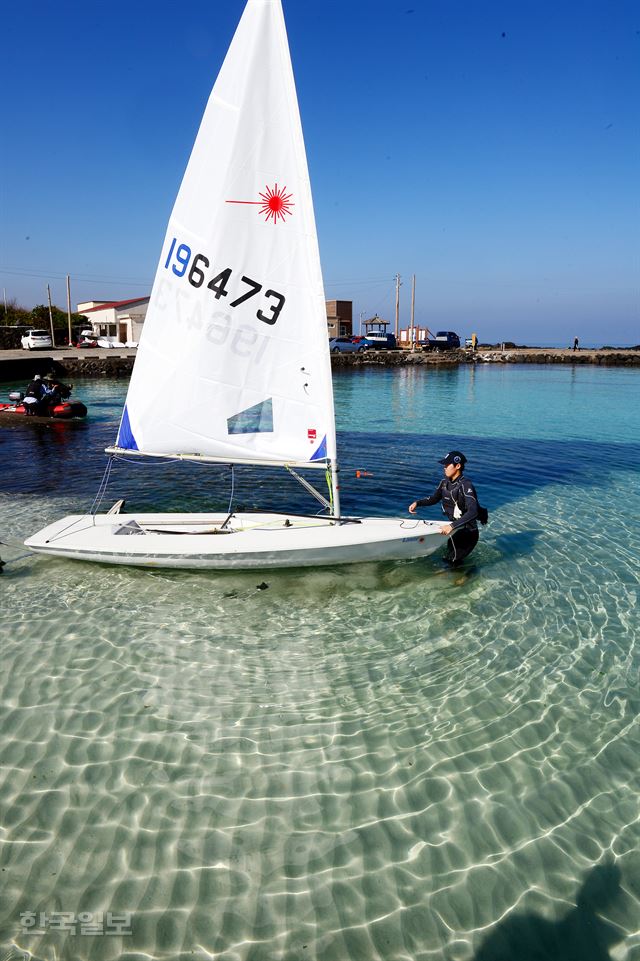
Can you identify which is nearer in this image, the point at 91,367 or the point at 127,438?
the point at 127,438

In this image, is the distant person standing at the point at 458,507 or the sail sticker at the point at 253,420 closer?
the distant person standing at the point at 458,507

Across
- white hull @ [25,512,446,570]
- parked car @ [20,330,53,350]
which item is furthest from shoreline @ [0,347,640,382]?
white hull @ [25,512,446,570]

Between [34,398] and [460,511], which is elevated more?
[34,398]

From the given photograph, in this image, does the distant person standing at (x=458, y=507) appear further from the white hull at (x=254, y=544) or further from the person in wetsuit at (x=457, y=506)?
the white hull at (x=254, y=544)

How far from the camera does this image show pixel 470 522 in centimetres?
886

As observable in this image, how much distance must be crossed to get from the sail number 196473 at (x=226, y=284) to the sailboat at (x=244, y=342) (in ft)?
0.06

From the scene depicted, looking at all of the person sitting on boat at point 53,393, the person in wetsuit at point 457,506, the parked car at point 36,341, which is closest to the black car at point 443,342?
the parked car at point 36,341

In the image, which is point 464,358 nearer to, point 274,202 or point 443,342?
point 443,342

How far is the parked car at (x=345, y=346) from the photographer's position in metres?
71.7

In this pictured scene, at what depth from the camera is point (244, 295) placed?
844 cm

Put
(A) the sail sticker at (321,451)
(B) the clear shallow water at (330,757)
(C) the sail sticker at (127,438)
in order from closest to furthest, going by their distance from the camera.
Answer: (B) the clear shallow water at (330,757), (A) the sail sticker at (321,451), (C) the sail sticker at (127,438)

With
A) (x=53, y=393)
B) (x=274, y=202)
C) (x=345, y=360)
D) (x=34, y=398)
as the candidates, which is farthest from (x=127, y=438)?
(x=345, y=360)

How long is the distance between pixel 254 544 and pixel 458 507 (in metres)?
3.18

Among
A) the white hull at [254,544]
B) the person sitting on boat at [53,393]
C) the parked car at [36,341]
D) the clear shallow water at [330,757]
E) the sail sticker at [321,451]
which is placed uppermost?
the parked car at [36,341]
